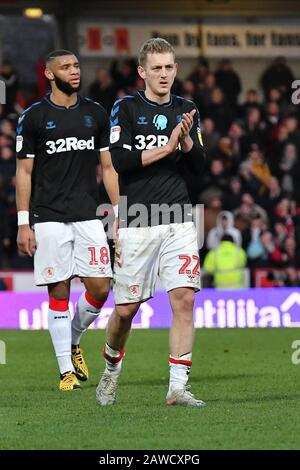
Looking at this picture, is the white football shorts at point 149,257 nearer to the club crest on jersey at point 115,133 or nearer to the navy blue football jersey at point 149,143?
the navy blue football jersey at point 149,143

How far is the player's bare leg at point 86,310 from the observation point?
11.5 metres

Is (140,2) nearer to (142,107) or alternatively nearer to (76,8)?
(76,8)

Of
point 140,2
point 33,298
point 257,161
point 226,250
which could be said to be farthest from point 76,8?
point 33,298

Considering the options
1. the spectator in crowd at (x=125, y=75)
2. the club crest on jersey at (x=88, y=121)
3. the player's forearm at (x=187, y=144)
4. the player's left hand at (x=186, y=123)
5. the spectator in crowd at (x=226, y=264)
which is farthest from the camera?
the spectator in crowd at (x=125, y=75)

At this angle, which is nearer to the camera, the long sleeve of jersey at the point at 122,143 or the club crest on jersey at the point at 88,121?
the long sleeve of jersey at the point at 122,143

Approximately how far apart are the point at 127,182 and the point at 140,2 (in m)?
19.3

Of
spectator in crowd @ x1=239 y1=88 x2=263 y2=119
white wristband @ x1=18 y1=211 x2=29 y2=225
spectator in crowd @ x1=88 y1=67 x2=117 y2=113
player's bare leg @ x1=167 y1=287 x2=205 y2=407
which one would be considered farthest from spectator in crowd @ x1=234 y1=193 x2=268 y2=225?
player's bare leg @ x1=167 y1=287 x2=205 y2=407

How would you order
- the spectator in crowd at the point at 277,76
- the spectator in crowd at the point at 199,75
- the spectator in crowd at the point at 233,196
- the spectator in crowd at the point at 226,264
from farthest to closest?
the spectator in crowd at the point at 277,76 < the spectator in crowd at the point at 199,75 < the spectator in crowd at the point at 233,196 < the spectator in crowd at the point at 226,264

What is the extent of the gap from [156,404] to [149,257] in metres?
1.07

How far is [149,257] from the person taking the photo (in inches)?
379

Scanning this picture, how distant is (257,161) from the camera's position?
80.2ft

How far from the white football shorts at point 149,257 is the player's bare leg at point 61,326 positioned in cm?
163

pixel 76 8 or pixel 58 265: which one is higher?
pixel 76 8

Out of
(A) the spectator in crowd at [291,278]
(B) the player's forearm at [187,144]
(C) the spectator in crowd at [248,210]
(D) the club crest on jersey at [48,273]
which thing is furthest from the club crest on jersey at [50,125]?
(C) the spectator in crowd at [248,210]
